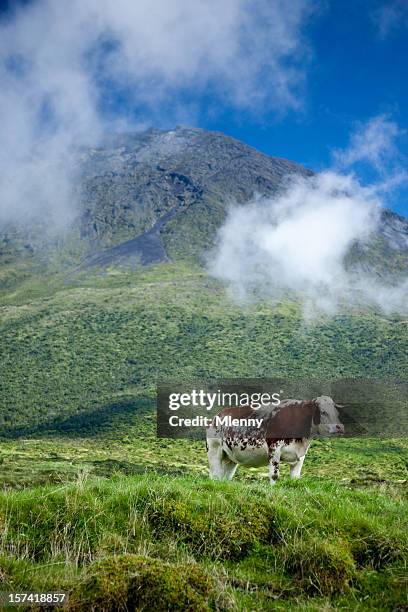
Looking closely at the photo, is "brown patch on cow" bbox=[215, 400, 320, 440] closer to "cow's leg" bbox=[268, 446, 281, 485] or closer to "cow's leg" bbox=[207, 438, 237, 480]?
"cow's leg" bbox=[268, 446, 281, 485]

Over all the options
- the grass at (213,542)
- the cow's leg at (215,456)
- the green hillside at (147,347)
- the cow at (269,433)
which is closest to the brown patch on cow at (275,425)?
the cow at (269,433)

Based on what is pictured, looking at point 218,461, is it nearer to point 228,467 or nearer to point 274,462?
point 228,467

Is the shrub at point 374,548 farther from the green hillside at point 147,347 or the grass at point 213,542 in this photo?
the green hillside at point 147,347

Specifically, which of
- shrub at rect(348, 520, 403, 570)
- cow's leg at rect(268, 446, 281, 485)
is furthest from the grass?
cow's leg at rect(268, 446, 281, 485)

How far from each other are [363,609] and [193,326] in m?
137

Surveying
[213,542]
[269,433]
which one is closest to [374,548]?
[213,542]

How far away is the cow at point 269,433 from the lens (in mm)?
13523

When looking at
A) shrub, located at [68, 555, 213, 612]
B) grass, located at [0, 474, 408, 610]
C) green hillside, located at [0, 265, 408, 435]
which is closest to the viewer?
shrub, located at [68, 555, 213, 612]

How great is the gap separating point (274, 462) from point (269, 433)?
73 cm

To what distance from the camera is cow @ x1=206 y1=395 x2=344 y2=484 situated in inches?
532

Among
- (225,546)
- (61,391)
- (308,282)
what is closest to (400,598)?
(225,546)

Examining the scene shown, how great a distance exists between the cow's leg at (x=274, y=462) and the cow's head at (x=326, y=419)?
156cm

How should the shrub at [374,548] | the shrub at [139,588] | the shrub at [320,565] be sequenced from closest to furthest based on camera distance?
the shrub at [139,588]
the shrub at [320,565]
the shrub at [374,548]

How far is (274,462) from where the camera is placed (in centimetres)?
1312
